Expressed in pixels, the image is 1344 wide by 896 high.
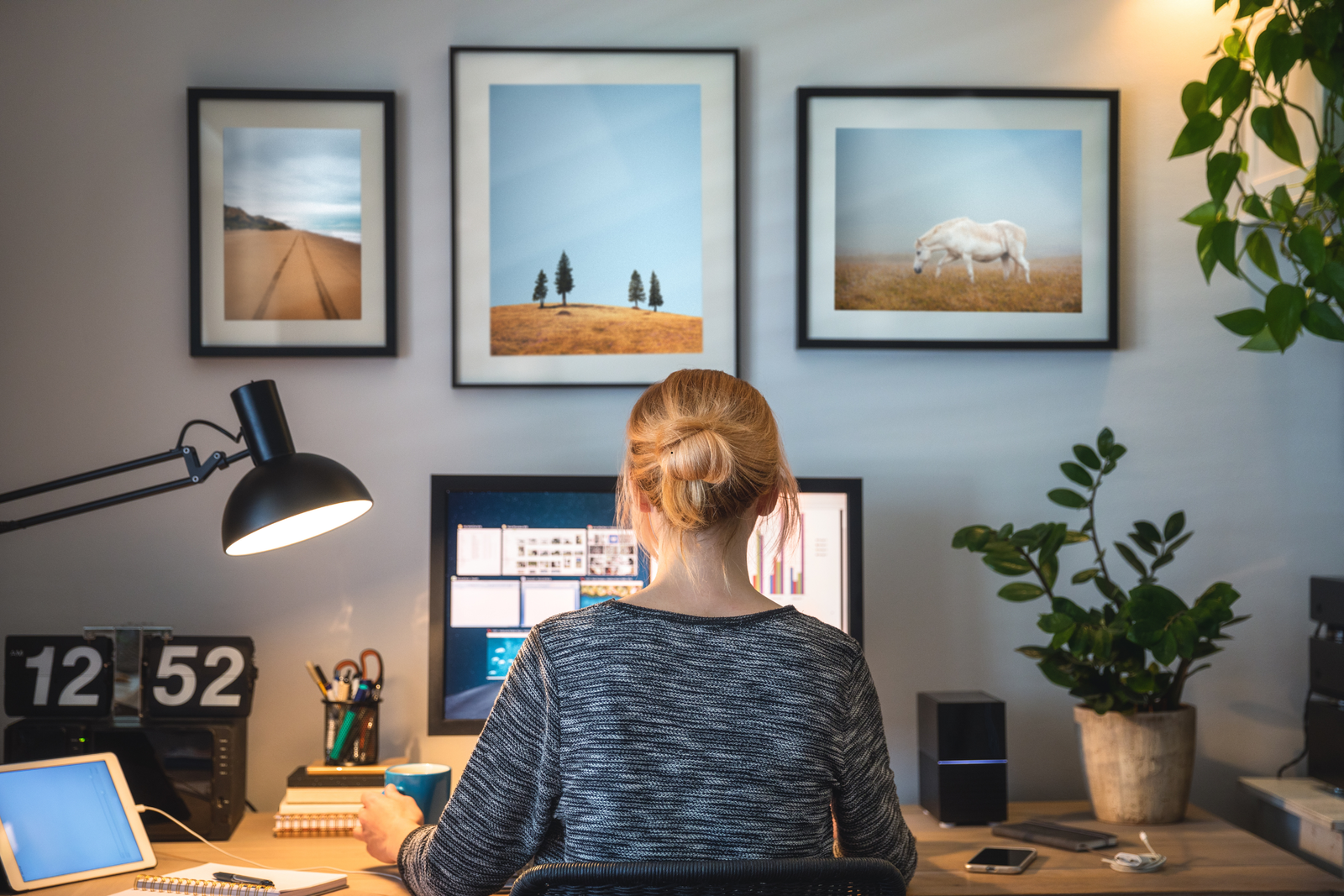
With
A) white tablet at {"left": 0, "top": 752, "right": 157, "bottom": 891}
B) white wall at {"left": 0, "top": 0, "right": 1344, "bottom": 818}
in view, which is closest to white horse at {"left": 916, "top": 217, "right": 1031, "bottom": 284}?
white wall at {"left": 0, "top": 0, "right": 1344, "bottom": 818}

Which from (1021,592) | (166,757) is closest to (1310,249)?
(1021,592)

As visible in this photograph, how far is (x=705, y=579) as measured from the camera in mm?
1036

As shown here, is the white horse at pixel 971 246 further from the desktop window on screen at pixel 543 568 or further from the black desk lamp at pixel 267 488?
the black desk lamp at pixel 267 488

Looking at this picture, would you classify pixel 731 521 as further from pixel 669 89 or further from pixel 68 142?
pixel 68 142

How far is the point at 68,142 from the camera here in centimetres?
183

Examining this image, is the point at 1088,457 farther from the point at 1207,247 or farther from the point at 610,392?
the point at 610,392

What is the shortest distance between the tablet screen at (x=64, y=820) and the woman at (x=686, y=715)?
0.59 m

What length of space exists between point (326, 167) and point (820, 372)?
100 centimetres

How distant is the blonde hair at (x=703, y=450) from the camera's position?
1006mm

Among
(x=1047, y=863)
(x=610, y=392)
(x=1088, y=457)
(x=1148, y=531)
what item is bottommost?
(x=1047, y=863)

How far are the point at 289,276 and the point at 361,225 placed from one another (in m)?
0.16

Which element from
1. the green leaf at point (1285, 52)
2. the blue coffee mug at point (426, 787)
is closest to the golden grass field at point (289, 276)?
the blue coffee mug at point (426, 787)

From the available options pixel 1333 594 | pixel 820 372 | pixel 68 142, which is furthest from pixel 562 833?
pixel 68 142

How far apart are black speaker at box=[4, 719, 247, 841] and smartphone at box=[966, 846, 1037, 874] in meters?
1.14
